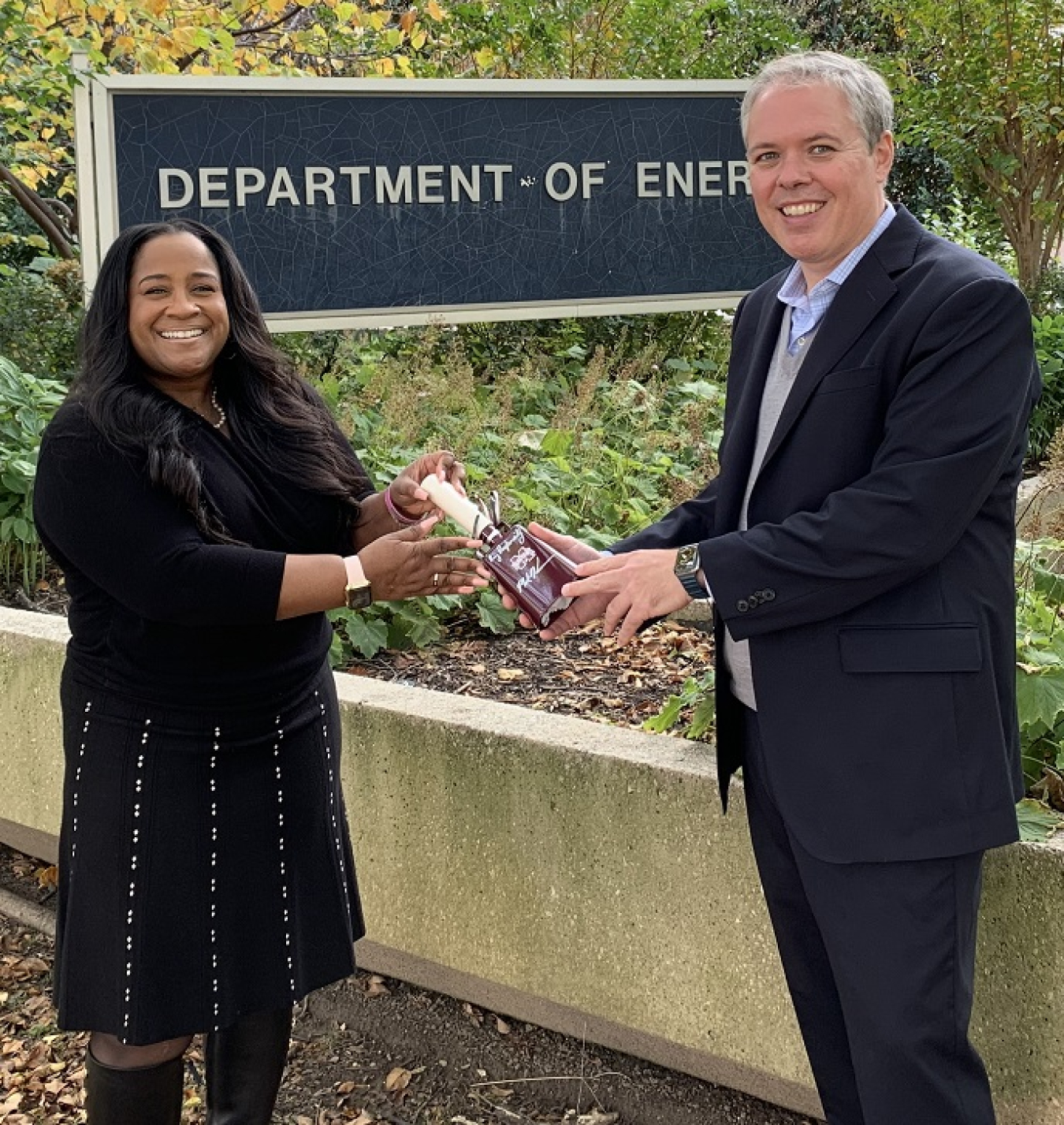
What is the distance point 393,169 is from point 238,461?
3.51m

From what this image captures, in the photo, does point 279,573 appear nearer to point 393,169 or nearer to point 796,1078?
point 796,1078

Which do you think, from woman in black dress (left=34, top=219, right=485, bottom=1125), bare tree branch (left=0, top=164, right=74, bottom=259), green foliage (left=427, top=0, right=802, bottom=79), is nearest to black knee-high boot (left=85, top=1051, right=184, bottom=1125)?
woman in black dress (left=34, top=219, right=485, bottom=1125)

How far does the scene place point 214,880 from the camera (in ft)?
8.55

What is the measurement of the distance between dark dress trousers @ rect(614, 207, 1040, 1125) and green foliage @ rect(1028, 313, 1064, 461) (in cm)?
558

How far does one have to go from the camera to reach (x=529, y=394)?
6820 mm

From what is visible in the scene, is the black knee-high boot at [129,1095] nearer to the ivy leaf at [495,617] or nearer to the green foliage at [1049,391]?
the ivy leaf at [495,617]

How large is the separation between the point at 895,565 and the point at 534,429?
Result: 4291 millimetres

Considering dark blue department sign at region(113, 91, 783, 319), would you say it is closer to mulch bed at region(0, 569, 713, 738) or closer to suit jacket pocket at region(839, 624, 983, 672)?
mulch bed at region(0, 569, 713, 738)

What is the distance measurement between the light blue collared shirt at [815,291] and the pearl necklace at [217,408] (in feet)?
3.32

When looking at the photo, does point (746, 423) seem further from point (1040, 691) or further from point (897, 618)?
point (1040, 691)

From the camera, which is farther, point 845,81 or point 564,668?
point 564,668

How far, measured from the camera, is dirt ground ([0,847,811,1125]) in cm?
335

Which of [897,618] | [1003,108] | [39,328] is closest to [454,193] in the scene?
[39,328]

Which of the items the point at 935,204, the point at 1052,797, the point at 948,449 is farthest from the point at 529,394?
the point at 935,204
